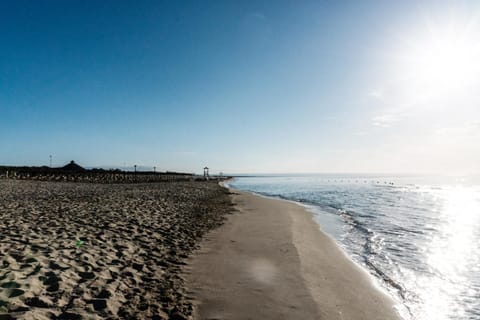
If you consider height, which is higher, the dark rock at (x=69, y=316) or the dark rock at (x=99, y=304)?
the dark rock at (x=69, y=316)

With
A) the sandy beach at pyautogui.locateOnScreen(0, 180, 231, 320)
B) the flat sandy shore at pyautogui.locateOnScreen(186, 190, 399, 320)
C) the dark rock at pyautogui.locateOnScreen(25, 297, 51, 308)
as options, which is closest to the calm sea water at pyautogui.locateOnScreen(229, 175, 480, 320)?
the flat sandy shore at pyautogui.locateOnScreen(186, 190, 399, 320)

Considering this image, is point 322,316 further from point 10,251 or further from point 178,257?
point 10,251

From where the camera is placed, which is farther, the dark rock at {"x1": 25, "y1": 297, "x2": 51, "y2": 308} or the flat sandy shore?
the flat sandy shore

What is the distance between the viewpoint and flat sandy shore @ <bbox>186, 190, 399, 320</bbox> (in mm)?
5516

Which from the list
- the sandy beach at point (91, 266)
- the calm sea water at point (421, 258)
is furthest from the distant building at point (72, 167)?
the calm sea water at point (421, 258)

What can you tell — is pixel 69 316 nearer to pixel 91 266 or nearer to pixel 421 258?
pixel 91 266

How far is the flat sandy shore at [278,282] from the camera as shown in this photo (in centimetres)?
552

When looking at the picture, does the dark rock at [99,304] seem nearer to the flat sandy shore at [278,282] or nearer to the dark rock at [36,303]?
the dark rock at [36,303]

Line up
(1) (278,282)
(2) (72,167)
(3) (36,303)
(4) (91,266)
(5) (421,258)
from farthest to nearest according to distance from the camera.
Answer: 1. (2) (72,167)
2. (5) (421,258)
3. (1) (278,282)
4. (4) (91,266)
5. (3) (36,303)

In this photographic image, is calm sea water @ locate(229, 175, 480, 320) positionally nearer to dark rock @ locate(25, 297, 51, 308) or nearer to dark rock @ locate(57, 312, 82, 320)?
dark rock @ locate(57, 312, 82, 320)

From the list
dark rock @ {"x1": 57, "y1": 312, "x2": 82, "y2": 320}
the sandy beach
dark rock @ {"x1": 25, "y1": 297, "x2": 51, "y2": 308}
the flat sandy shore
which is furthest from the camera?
the flat sandy shore

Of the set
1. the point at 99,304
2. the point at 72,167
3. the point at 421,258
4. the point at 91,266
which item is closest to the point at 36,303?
the point at 99,304

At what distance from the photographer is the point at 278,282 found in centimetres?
684

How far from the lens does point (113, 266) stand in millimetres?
6758
